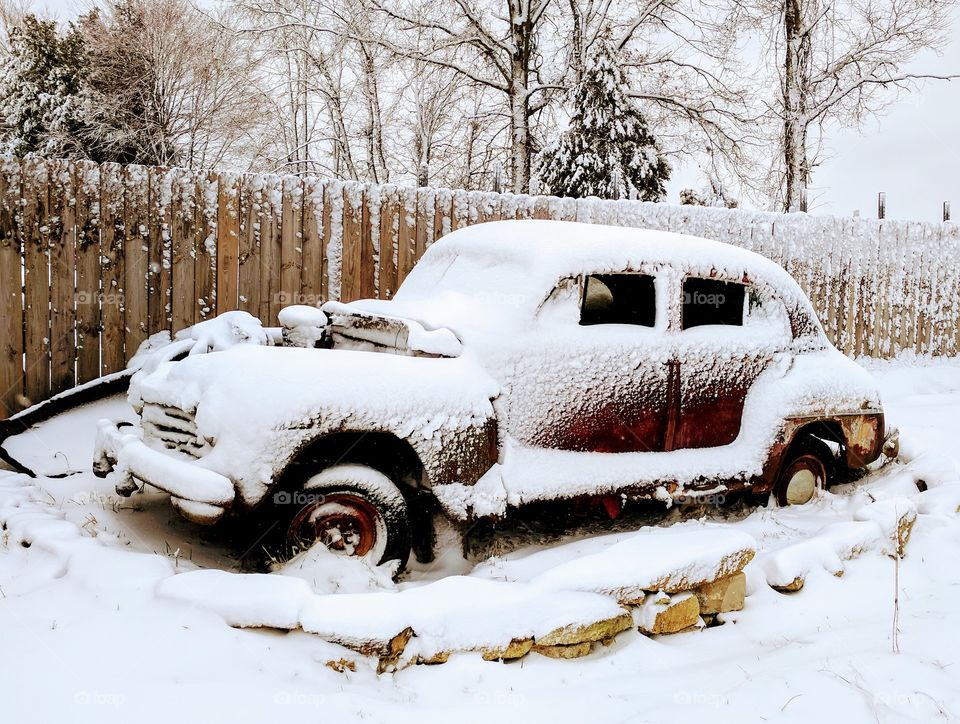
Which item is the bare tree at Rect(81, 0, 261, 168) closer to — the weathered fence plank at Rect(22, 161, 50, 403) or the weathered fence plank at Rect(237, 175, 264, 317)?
the weathered fence plank at Rect(237, 175, 264, 317)

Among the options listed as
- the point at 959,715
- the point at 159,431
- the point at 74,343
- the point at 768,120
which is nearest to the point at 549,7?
the point at 768,120

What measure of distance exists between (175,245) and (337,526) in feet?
13.5

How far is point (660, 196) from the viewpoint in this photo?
1412 cm

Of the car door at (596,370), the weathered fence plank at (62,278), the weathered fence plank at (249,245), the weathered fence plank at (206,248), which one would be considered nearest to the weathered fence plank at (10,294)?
the weathered fence plank at (62,278)

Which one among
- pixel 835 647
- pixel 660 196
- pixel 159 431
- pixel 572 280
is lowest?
pixel 835 647

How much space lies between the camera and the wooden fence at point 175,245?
5.89 m

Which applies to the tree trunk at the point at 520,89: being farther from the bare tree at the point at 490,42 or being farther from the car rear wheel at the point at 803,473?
the car rear wheel at the point at 803,473

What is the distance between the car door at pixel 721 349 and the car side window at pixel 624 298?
234 millimetres

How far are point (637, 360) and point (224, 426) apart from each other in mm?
2314

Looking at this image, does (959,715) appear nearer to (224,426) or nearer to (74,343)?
(224,426)

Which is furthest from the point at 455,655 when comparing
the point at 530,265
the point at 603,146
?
the point at 603,146

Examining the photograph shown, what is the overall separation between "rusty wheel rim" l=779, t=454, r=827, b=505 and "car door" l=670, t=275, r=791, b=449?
67 cm

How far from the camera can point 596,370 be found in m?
4.04

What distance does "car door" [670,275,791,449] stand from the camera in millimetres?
4363
